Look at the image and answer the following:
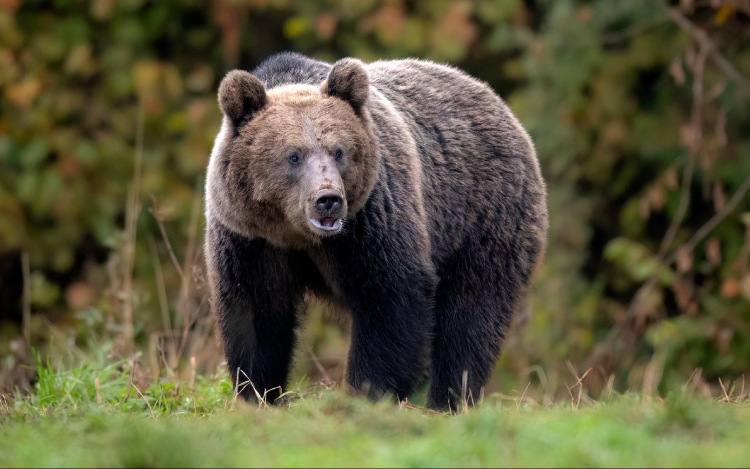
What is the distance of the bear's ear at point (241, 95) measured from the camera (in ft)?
16.9

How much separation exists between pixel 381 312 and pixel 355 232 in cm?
44

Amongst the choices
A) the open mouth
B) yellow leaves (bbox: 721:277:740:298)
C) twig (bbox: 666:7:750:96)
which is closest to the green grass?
the open mouth

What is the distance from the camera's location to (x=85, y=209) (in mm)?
11898

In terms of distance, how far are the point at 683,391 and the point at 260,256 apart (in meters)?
2.37

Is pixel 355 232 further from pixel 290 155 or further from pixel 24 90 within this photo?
pixel 24 90

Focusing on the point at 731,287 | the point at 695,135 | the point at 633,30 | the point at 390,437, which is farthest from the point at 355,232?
the point at 633,30

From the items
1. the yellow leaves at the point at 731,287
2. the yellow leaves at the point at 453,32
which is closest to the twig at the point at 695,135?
the yellow leaves at the point at 731,287

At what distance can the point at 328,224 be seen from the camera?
16.2 feet

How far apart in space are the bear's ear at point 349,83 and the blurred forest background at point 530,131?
4.11 metres

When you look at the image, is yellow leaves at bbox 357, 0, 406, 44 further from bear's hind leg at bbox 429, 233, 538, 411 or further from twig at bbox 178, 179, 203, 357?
bear's hind leg at bbox 429, 233, 538, 411

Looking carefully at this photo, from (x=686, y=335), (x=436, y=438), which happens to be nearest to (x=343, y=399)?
(x=436, y=438)

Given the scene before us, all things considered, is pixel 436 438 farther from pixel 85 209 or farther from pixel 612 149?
pixel 85 209

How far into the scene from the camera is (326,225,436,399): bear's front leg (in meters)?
5.28

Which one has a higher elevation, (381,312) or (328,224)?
(328,224)
